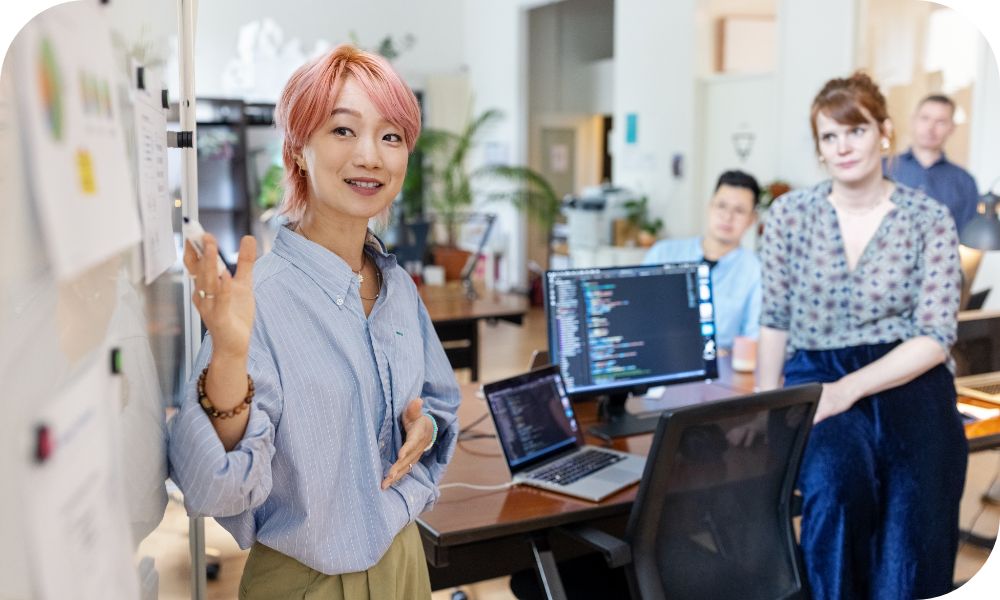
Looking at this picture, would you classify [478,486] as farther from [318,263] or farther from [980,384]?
[980,384]

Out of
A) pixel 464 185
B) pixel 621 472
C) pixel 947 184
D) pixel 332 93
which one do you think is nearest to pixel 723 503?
pixel 621 472

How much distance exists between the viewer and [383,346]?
1.43 meters

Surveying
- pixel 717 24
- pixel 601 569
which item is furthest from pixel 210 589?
pixel 717 24

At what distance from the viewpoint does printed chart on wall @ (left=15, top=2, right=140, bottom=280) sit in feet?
2.12

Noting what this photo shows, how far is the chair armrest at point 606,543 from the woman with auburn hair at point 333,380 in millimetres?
473

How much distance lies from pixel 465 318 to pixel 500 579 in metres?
1.44

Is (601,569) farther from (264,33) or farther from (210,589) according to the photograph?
(264,33)

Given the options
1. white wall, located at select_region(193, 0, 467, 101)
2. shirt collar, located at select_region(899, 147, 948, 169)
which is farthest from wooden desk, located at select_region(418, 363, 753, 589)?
white wall, located at select_region(193, 0, 467, 101)

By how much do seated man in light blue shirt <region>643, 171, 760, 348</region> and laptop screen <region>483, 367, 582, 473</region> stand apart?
141 cm

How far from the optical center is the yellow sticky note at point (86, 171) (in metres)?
0.71

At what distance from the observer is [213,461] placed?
43.8 inches

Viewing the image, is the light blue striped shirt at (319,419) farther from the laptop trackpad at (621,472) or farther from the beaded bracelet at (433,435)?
the laptop trackpad at (621,472)

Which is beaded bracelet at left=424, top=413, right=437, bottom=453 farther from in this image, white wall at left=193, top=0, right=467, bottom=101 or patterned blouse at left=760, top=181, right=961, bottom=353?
white wall at left=193, top=0, right=467, bottom=101

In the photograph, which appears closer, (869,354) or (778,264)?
(869,354)
